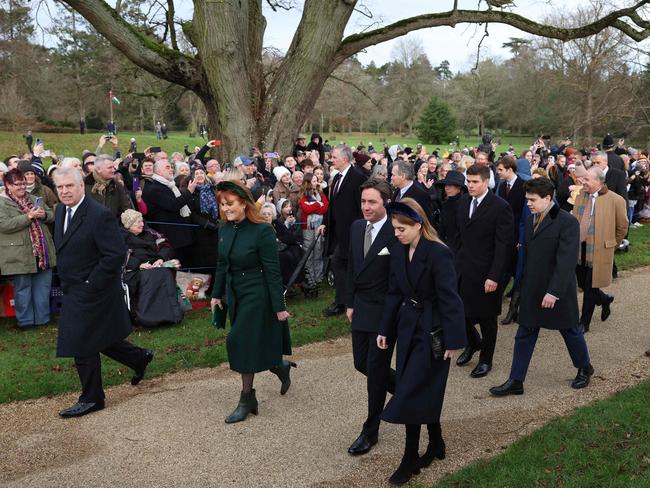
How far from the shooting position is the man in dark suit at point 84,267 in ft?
16.8

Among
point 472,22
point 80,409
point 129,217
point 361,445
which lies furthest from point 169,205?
point 472,22

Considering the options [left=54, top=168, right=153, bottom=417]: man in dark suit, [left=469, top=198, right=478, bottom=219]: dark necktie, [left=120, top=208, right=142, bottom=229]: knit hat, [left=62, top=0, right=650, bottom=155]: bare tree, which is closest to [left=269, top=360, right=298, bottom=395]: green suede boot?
[left=54, top=168, right=153, bottom=417]: man in dark suit

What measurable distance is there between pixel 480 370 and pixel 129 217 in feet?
15.4

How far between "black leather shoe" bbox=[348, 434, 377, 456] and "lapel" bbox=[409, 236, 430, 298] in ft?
4.43

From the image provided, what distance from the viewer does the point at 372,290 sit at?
4.68 meters

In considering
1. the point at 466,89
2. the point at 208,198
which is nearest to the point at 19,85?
the point at 208,198

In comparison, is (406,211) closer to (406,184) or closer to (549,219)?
(549,219)

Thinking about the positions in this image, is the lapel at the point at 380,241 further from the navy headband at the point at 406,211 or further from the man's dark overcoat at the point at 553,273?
the man's dark overcoat at the point at 553,273

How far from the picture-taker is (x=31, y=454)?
4723 millimetres

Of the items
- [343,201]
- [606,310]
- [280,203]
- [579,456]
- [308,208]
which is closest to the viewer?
[579,456]

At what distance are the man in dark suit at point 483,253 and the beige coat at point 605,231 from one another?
1713mm

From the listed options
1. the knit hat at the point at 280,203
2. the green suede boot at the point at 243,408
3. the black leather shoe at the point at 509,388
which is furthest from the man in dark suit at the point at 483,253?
the knit hat at the point at 280,203

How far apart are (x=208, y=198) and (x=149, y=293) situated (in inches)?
76.8

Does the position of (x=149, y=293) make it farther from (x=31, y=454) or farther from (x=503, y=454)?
(x=503, y=454)
